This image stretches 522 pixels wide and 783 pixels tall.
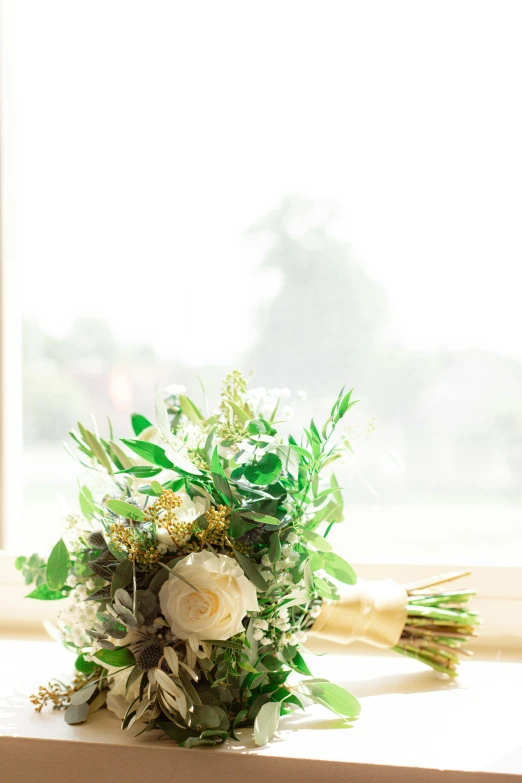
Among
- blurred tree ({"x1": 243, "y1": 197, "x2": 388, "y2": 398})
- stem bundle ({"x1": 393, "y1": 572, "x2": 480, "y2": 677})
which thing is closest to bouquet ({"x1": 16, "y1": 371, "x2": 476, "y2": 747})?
stem bundle ({"x1": 393, "y1": 572, "x2": 480, "y2": 677})

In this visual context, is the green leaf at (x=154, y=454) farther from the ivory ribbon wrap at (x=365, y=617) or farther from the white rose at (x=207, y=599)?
the ivory ribbon wrap at (x=365, y=617)

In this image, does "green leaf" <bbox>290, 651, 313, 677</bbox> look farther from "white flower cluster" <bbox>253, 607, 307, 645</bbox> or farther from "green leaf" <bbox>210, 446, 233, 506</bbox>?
"green leaf" <bbox>210, 446, 233, 506</bbox>

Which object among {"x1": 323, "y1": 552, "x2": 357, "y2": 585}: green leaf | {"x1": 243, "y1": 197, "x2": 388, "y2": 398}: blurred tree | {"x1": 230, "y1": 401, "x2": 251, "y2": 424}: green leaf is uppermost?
{"x1": 243, "y1": 197, "x2": 388, "y2": 398}: blurred tree

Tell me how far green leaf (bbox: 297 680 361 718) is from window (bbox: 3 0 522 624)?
37 cm

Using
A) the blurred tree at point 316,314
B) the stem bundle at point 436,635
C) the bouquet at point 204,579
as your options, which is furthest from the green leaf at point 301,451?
the blurred tree at point 316,314

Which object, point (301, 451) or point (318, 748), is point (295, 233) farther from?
point (318, 748)

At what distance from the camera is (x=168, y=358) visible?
1265 mm

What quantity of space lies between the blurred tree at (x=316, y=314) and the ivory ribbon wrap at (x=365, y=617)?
0.39 meters

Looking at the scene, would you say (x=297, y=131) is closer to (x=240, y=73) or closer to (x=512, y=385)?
(x=240, y=73)

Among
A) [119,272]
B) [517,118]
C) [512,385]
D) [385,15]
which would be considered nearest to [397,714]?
[512,385]

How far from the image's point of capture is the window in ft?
3.94

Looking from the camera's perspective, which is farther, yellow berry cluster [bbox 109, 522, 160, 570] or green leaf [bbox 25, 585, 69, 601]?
green leaf [bbox 25, 585, 69, 601]

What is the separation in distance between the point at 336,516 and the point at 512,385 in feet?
1.68

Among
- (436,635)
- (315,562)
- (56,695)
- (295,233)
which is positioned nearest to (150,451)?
(315,562)
